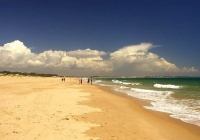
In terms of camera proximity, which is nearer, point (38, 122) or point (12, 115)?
point (38, 122)

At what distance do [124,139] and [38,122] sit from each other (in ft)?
15.1

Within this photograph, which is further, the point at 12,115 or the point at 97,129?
the point at 12,115

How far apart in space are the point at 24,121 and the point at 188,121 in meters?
9.08

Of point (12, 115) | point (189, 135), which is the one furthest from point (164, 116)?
point (12, 115)

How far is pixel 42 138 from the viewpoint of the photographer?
871 centimetres

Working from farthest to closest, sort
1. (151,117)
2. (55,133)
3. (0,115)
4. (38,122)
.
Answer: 1. (151,117)
2. (0,115)
3. (38,122)
4. (55,133)

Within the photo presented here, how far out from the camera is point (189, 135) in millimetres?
10281

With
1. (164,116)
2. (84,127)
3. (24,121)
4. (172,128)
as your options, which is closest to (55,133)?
(84,127)

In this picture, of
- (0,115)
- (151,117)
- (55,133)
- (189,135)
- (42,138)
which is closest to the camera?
(42,138)

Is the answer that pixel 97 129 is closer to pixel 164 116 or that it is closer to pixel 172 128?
pixel 172 128

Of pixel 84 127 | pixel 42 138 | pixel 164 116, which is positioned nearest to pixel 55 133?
pixel 42 138

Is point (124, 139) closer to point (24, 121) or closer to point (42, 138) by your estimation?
point (42, 138)

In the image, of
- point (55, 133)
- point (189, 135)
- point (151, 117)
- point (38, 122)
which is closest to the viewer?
point (55, 133)

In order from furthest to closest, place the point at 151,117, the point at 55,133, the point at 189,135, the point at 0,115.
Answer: the point at 151,117, the point at 0,115, the point at 189,135, the point at 55,133
